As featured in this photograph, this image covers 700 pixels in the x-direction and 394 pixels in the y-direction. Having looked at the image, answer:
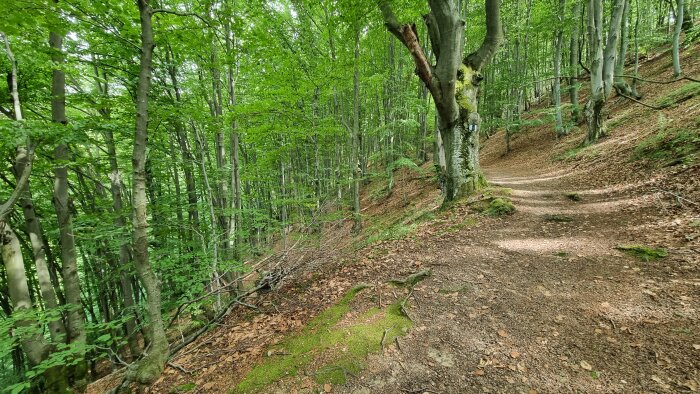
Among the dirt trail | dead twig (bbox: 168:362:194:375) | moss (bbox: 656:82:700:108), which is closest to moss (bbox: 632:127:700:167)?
the dirt trail

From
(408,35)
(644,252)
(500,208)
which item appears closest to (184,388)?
(644,252)

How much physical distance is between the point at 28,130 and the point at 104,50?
266cm

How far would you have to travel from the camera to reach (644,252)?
12.3ft

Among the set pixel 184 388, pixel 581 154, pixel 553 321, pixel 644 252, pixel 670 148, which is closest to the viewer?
pixel 553 321

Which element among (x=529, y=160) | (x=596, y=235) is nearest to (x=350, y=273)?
(x=596, y=235)

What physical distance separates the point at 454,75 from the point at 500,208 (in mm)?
3272

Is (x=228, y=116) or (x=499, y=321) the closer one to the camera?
(x=499, y=321)

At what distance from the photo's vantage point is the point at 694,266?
3209 mm

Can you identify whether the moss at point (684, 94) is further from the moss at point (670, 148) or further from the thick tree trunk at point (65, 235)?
the thick tree trunk at point (65, 235)

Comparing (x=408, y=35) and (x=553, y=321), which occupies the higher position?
(x=408, y=35)

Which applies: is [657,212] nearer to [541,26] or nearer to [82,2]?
[82,2]

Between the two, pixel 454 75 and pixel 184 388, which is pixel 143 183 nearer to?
pixel 184 388

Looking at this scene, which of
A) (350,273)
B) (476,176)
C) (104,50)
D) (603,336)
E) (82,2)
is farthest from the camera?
(476,176)

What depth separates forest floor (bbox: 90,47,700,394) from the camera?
94.3 inches
